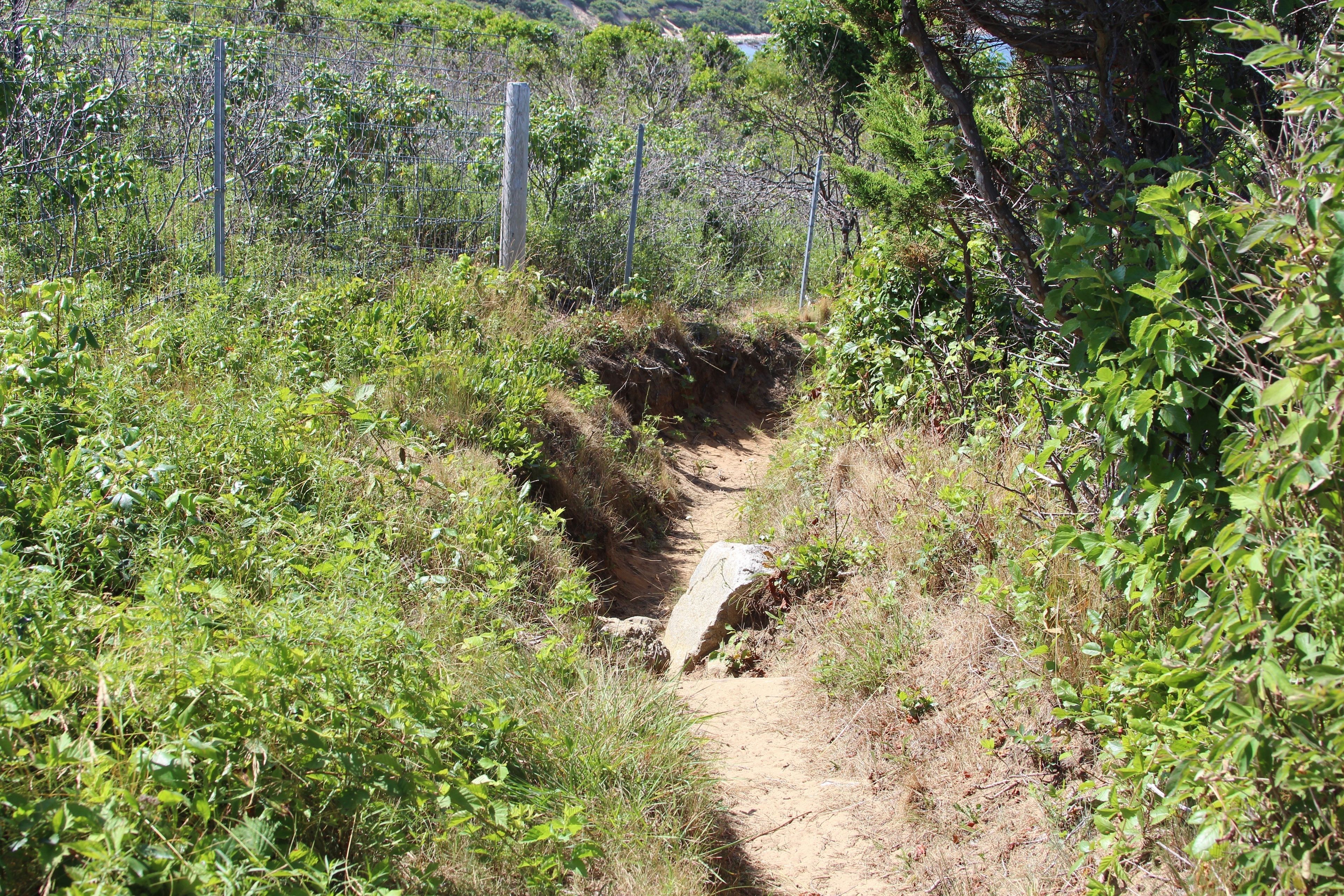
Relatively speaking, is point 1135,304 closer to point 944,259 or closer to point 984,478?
point 984,478

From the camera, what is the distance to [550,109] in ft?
29.8

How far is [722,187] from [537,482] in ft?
22.3

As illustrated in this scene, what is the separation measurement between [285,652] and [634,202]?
7380 millimetres

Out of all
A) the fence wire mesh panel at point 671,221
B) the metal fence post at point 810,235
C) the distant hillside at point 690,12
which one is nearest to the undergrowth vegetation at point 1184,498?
the fence wire mesh panel at point 671,221

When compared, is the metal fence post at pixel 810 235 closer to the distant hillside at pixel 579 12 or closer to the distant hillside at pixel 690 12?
the distant hillside at pixel 579 12

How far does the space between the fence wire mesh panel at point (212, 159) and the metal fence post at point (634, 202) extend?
1394 mm

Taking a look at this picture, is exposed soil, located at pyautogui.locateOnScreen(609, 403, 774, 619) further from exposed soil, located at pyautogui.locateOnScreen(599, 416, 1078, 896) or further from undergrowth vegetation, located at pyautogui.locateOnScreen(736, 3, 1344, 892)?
undergrowth vegetation, located at pyautogui.locateOnScreen(736, 3, 1344, 892)

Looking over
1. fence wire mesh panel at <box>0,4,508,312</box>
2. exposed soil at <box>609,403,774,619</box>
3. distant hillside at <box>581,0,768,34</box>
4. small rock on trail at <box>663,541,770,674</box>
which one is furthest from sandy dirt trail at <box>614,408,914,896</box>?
distant hillside at <box>581,0,768,34</box>

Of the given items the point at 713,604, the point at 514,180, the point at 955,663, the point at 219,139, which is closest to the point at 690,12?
the point at 514,180

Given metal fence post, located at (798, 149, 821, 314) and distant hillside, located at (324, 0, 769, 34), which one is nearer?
metal fence post, located at (798, 149, 821, 314)

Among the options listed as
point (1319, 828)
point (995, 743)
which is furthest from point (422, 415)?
point (1319, 828)

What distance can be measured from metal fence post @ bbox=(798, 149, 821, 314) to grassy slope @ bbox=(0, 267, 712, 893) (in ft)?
22.5

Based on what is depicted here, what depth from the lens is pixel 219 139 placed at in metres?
6.09

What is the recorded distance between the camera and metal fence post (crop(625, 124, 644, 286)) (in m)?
9.10
